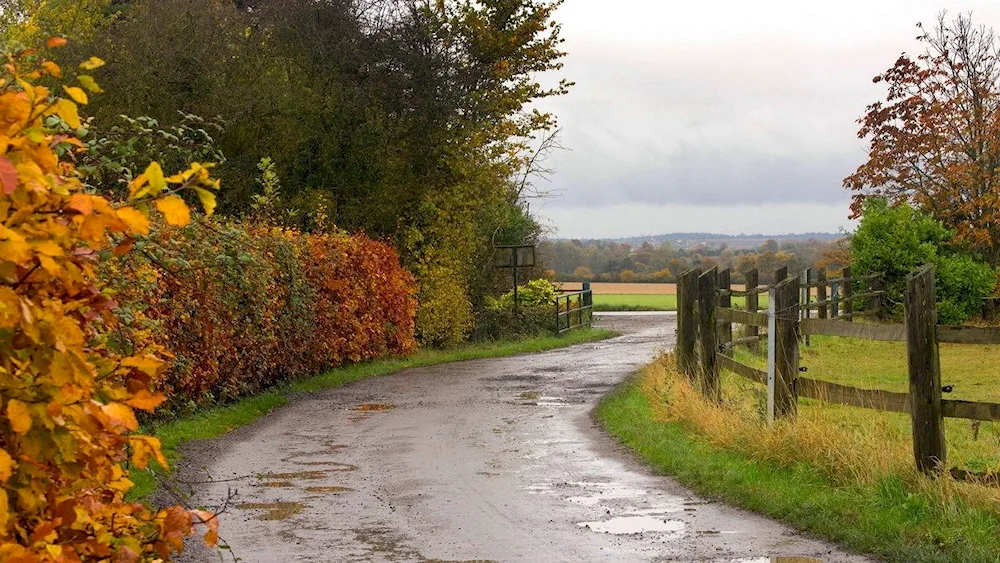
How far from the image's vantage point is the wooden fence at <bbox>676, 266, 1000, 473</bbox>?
9.03 metres

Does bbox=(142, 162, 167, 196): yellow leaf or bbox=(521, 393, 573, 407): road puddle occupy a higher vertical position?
bbox=(142, 162, 167, 196): yellow leaf

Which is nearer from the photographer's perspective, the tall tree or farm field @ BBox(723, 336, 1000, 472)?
farm field @ BBox(723, 336, 1000, 472)

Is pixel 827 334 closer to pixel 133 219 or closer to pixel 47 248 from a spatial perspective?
pixel 133 219

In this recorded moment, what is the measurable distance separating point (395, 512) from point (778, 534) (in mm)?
2911

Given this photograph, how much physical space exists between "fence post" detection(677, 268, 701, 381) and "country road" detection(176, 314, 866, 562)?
1.52 metres

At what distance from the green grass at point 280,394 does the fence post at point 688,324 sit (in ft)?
18.9

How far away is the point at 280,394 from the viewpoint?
19109 mm

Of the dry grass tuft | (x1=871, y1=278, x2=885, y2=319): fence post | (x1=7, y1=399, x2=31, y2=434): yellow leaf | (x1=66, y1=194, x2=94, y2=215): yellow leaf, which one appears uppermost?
(x1=66, y1=194, x2=94, y2=215): yellow leaf

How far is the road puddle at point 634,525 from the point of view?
895 cm

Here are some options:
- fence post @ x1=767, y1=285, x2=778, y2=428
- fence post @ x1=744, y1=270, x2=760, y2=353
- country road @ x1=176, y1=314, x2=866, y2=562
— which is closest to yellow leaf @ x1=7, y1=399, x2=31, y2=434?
country road @ x1=176, y1=314, x2=866, y2=562

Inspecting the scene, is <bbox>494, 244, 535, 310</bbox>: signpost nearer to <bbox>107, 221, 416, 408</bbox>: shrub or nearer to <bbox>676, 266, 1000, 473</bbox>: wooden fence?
<bbox>107, 221, 416, 408</bbox>: shrub

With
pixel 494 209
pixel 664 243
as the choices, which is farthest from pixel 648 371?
pixel 664 243

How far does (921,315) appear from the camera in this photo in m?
9.02

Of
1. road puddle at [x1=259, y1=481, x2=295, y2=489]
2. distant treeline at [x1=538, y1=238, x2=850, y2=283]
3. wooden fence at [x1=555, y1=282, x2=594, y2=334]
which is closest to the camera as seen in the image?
road puddle at [x1=259, y1=481, x2=295, y2=489]
